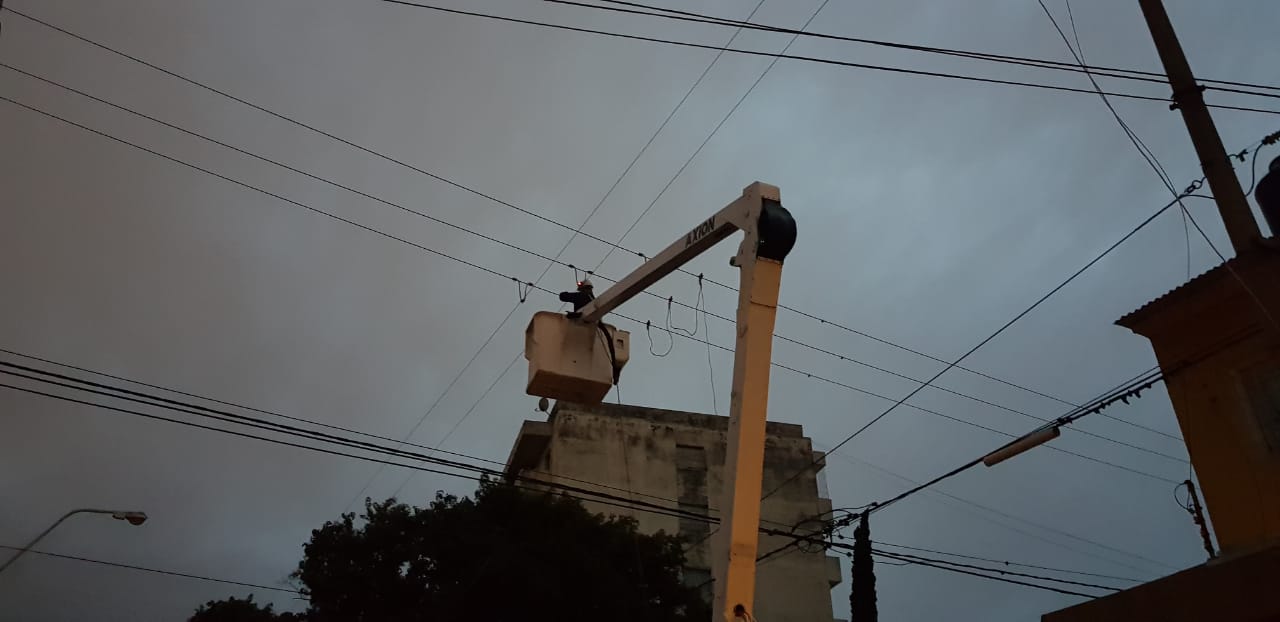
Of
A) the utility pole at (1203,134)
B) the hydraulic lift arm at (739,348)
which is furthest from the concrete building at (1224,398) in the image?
the hydraulic lift arm at (739,348)

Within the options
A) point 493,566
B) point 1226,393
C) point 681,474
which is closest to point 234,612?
point 493,566

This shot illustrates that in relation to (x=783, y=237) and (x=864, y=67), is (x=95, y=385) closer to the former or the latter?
(x=783, y=237)

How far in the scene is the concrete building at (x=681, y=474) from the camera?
3706cm

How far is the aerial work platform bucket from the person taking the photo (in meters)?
9.04

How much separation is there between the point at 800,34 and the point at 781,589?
99.4 feet

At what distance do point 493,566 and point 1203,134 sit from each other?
17.3m

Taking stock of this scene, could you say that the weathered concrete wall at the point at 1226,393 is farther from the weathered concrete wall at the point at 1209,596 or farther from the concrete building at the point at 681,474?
the concrete building at the point at 681,474

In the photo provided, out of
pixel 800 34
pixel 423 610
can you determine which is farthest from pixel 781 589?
pixel 800 34

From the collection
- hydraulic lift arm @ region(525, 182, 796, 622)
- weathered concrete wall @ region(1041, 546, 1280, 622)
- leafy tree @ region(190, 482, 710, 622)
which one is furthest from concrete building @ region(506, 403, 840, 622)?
hydraulic lift arm @ region(525, 182, 796, 622)

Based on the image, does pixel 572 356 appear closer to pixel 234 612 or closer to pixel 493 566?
pixel 493 566

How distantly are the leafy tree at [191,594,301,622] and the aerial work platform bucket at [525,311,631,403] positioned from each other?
66.2ft

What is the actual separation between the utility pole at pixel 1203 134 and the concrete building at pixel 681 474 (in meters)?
25.6

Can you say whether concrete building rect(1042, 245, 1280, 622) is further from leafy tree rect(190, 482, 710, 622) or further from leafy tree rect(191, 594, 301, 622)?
leafy tree rect(191, 594, 301, 622)

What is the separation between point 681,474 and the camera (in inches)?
1532
